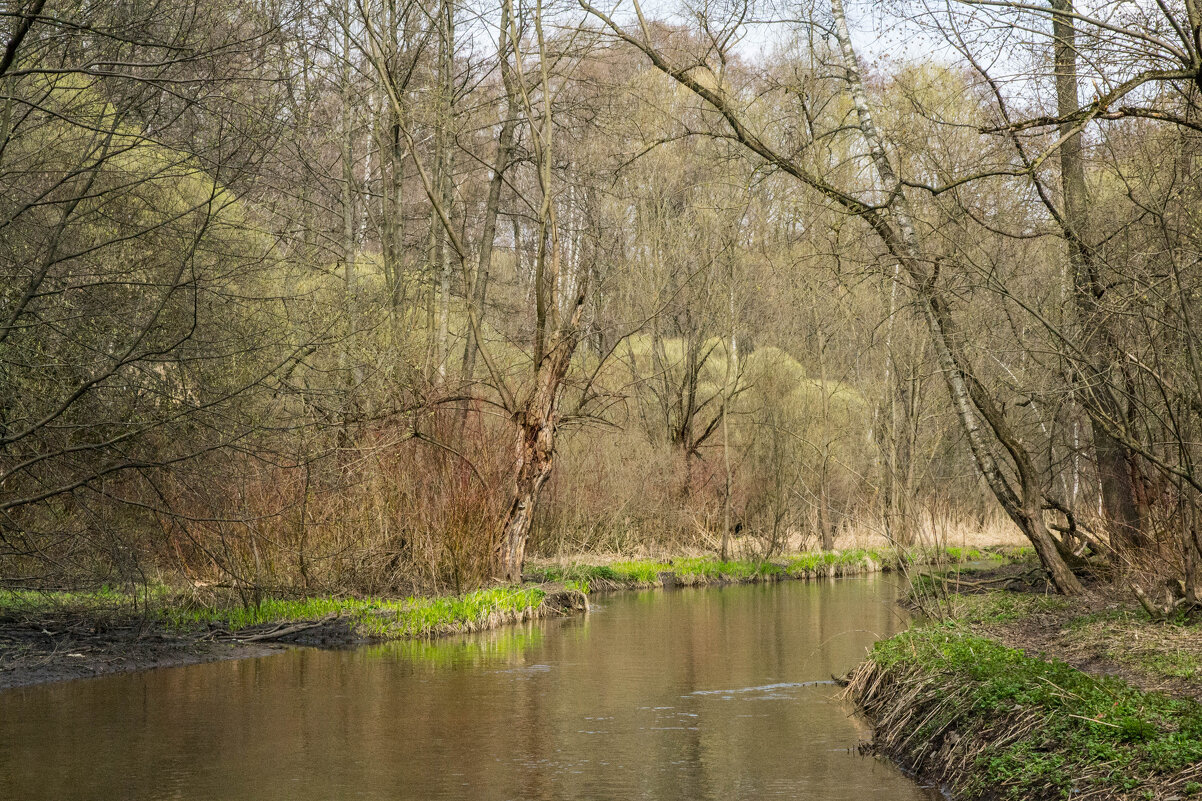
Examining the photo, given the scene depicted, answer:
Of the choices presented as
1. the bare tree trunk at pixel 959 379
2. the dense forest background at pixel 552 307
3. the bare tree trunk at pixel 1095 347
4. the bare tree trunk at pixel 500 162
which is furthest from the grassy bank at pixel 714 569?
the bare tree trunk at pixel 959 379

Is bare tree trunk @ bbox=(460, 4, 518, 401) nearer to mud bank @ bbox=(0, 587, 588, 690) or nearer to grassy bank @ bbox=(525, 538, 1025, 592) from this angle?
grassy bank @ bbox=(525, 538, 1025, 592)

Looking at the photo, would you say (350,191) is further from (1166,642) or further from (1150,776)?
(1150,776)

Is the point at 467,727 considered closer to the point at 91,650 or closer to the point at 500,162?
the point at 91,650

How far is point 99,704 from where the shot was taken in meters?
9.49

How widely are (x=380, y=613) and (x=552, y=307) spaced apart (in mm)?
5389

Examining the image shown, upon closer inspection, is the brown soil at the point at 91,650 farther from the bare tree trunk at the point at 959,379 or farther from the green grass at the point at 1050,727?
the bare tree trunk at the point at 959,379

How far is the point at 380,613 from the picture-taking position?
13875 millimetres

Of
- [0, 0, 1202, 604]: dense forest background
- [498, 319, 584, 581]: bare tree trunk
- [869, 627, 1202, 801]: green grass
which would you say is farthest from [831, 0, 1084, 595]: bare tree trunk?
[498, 319, 584, 581]: bare tree trunk

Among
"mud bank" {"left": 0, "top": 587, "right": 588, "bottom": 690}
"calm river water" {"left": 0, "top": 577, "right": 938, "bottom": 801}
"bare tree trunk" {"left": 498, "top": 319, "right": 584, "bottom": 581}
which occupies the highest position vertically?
"bare tree trunk" {"left": 498, "top": 319, "right": 584, "bottom": 581}

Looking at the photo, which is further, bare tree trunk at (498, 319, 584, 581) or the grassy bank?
the grassy bank

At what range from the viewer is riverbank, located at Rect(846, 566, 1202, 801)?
5.75 m

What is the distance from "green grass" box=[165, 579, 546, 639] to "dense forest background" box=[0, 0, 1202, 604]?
2.09 feet

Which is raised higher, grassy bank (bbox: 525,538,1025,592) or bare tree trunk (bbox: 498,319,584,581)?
bare tree trunk (bbox: 498,319,584,581)

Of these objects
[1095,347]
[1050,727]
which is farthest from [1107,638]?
[1095,347]
